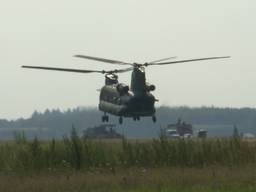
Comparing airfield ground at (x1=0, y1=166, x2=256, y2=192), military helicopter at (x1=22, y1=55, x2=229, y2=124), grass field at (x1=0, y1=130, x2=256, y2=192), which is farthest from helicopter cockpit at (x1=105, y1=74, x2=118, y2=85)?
airfield ground at (x1=0, y1=166, x2=256, y2=192)

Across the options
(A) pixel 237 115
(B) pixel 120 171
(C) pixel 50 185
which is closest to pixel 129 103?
(B) pixel 120 171

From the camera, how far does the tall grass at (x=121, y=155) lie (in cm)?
3109

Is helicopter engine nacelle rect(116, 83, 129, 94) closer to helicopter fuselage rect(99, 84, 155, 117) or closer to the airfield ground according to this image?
helicopter fuselage rect(99, 84, 155, 117)

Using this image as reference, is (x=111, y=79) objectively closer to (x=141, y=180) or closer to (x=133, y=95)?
(x=133, y=95)

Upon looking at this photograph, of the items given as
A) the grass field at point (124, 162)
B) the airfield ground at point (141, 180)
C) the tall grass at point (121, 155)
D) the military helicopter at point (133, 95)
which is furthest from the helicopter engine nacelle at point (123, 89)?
the airfield ground at point (141, 180)

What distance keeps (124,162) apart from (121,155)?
2.28ft

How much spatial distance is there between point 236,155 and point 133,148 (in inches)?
148

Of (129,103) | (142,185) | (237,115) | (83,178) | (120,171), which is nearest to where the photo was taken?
(142,185)

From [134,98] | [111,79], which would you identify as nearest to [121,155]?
[134,98]

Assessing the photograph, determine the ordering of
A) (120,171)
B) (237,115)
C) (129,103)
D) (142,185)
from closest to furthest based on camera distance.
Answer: (142,185) → (120,171) → (129,103) → (237,115)

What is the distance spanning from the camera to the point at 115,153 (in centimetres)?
3253

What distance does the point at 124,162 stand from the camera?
1227 inches

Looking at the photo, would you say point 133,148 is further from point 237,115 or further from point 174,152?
point 237,115

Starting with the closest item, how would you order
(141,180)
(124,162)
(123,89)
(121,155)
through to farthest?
(141,180), (124,162), (121,155), (123,89)
